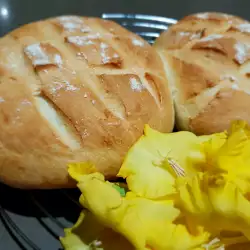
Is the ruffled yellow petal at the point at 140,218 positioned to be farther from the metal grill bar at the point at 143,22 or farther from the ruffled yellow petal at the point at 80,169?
the metal grill bar at the point at 143,22

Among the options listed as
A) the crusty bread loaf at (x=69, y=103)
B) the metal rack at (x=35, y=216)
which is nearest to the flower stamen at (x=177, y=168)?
the crusty bread loaf at (x=69, y=103)

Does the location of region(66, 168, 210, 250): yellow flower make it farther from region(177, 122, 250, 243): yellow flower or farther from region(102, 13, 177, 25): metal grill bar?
region(102, 13, 177, 25): metal grill bar

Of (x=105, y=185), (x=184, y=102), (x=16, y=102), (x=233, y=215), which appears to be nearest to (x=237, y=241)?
(x=233, y=215)

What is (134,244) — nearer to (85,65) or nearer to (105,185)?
(105,185)

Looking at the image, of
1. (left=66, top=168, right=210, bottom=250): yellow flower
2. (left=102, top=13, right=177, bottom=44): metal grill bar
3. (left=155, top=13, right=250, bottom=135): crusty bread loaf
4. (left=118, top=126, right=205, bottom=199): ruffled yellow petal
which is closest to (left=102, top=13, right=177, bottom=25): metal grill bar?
(left=102, top=13, right=177, bottom=44): metal grill bar

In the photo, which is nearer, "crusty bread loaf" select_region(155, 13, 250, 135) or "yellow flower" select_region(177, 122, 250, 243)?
"yellow flower" select_region(177, 122, 250, 243)

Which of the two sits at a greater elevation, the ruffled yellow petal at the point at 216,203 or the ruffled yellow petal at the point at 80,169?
the ruffled yellow petal at the point at 216,203
